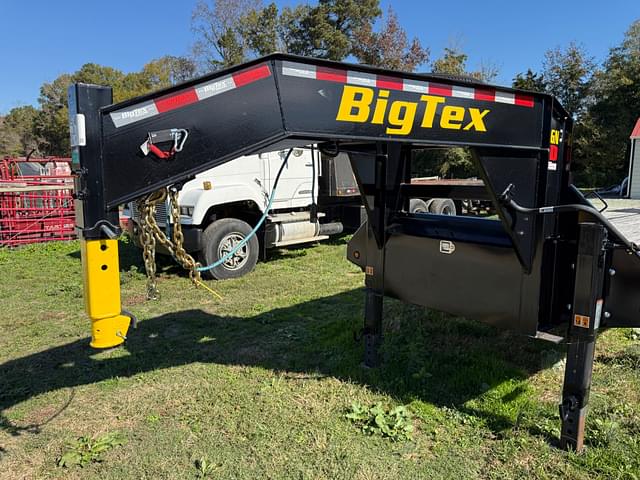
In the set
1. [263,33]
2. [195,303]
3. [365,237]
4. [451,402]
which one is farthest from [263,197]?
[263,33]

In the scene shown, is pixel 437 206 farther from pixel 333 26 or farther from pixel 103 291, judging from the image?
pixel 333 26

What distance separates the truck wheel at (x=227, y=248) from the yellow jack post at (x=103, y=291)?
501 centimetres

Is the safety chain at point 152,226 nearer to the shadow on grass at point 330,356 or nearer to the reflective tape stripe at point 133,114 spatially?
the reflective tape stripe at point 133,114

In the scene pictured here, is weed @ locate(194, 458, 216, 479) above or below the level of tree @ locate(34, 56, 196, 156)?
below

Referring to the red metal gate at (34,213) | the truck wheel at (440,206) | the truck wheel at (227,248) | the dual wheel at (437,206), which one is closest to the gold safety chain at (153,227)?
the truck wheel at (227,248)

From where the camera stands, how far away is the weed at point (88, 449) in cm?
288

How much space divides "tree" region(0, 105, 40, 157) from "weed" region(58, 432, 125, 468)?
45.1 meters

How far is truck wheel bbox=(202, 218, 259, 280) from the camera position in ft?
24.5

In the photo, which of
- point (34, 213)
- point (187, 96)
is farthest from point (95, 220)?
point (34, 213)

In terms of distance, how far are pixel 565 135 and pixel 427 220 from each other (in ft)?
3.53

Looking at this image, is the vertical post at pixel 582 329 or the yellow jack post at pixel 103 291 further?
the vertical post at pixel 582 329

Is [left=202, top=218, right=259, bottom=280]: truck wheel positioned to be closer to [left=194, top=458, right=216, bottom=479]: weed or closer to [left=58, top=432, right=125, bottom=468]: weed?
[left=58, top=432, right=125, bottom=468]: weed

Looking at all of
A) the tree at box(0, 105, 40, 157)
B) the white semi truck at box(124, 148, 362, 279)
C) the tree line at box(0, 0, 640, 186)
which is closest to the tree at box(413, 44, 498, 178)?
the tree line at box(0, 0, 640, 186)

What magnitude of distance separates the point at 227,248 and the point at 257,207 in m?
0.91
